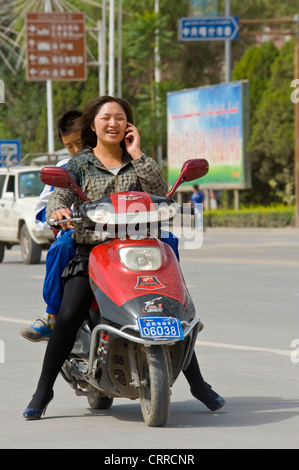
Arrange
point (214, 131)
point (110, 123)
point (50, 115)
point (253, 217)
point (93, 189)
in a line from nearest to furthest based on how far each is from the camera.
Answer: point (93, 189) < point (110, 123) < point (253, 217) < point (214, 131) < point (50, 115)

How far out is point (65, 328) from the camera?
630 centimetres

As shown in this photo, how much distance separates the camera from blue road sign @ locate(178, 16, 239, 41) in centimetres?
4000

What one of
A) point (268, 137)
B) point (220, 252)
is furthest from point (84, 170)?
point (268, 137)

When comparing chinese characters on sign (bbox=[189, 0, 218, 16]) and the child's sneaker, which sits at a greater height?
chinese characters on sign (bbox=[189, 0, 218, 16])

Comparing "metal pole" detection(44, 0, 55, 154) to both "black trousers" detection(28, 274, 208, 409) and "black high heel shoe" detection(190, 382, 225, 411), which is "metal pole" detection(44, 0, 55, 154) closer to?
"black high heel shoe" detection(190, 382, 225, 411)

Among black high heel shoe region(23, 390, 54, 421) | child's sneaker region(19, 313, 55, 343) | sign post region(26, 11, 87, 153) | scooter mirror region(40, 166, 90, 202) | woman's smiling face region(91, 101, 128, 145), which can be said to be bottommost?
black high heel shoe region(23, 390, 54, 421)

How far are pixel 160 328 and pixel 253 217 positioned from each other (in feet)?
Result: 112

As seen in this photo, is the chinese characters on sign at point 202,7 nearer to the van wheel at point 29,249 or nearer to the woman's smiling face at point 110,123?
the van wheel at point 29,249

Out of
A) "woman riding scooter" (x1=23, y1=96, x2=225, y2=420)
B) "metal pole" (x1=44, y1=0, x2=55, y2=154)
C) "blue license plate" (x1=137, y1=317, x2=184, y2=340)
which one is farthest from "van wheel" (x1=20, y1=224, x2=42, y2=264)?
"metal pole" (x1=44, y1=0, x2=55, y2=154)

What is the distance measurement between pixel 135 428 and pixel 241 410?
2.69ft

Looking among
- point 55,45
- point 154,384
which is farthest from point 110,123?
point 55,45

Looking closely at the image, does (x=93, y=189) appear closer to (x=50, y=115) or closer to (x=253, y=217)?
(x=253, y=217)

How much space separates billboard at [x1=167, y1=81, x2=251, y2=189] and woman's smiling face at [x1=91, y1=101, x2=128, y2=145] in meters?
35.1

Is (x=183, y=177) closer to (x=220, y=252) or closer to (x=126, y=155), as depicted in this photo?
(x=126, y=155)
